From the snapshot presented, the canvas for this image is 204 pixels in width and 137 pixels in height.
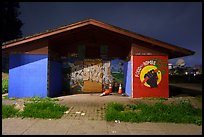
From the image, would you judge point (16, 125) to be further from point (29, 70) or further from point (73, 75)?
point (73, 75)

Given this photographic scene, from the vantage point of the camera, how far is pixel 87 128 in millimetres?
6840

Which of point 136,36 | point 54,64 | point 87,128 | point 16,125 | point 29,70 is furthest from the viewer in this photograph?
point 54,64

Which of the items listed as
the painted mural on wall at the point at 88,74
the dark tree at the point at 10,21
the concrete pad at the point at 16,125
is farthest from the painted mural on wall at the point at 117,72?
the dark tree at the point at 10,21

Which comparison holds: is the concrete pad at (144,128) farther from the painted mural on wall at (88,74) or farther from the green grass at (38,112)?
the painted mural on wall at (88,74)

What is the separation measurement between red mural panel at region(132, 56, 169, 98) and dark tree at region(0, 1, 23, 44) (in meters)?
24.2

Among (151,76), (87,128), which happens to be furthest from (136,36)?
(87,128)

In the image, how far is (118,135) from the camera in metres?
6.14

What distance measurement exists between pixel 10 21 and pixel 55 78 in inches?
859

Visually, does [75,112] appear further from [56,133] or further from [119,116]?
[56,133]

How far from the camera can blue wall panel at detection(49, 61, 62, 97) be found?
578 inches

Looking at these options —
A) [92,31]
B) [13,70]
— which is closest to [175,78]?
[92,31]

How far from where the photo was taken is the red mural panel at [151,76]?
13930 mm

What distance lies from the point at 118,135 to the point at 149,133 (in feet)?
3.13

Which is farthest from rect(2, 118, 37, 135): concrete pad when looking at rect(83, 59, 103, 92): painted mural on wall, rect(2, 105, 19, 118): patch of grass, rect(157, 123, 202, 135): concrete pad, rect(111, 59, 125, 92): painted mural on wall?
rect(111, 59, 125, 92): painted mural on wall
